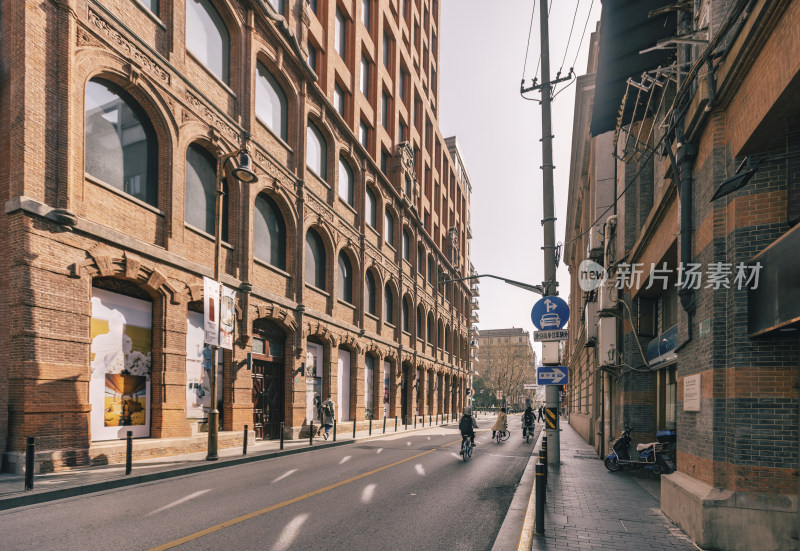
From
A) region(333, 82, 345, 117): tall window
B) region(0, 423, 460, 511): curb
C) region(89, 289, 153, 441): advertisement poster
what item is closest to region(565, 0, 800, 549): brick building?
region(0, 423, 460, 511): curb

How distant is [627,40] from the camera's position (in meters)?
10.2

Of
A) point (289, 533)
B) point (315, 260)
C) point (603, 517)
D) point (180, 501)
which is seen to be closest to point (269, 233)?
point (315, 260)

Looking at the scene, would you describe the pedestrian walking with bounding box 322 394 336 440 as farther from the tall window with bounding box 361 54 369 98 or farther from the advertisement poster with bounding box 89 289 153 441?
the tall window with bounding box 361 54 369 98

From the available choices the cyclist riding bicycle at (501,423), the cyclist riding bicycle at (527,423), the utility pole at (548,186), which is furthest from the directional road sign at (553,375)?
the cyclist riding bicycle at (527,423)

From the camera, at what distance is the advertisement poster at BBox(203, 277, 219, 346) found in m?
14.1

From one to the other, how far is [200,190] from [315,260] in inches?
342

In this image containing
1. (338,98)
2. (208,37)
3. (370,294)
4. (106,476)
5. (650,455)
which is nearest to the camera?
(106,476)

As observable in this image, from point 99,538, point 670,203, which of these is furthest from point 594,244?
point 99,538

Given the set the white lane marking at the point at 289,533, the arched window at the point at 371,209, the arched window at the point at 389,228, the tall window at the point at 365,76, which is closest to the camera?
the white lane marking at the point at 289,533

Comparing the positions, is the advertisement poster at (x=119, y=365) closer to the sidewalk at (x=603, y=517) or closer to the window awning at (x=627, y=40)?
the sidewalk at (x=603, y=517)

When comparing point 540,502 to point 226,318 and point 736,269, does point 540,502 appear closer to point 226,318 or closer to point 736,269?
point 736,269

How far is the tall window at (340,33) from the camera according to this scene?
29156 millimetres

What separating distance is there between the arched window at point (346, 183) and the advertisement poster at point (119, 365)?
1545 centimetres

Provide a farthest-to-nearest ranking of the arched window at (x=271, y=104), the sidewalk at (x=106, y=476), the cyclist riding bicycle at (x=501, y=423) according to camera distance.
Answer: the cyclist riding bicycle at (x=501, y=423) → the arched window at (x=271, y=104) → the sidewalk at (x=106, y=476)
